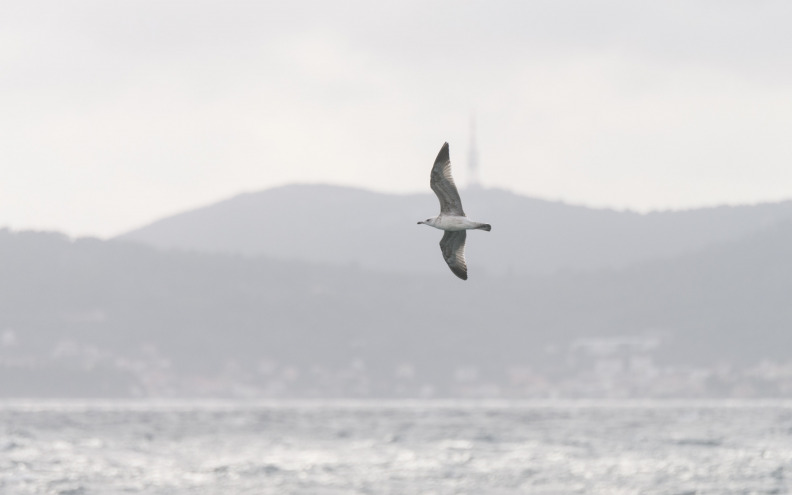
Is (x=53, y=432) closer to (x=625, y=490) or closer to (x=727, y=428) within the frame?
(x=727, y=428)

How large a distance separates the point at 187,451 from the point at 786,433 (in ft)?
259

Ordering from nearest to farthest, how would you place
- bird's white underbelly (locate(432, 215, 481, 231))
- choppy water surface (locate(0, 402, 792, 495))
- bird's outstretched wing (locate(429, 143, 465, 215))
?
bird's white underbelly (locate(432, 215, 481, 231)) → bird's outstretched wing (locate(429, 143, 465, 215)) → choppy water surface (locate(0, 402, 792, 495))

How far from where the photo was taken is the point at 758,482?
10169 centimetres

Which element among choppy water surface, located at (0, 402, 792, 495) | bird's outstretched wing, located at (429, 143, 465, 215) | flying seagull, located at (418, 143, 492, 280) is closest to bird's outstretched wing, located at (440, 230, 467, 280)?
flying seagull, located at (418, 143, 492, 280)

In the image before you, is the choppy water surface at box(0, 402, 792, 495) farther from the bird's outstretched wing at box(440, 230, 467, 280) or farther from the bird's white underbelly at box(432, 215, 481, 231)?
the bird's white underbelly at box(432, 215, 481, 231)

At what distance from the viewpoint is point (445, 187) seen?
1173 inches

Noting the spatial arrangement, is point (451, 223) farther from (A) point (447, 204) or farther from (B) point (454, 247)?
(B) point (454, 247)

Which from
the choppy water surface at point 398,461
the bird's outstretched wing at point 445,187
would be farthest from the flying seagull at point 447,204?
the choppy water surface at point 398,461

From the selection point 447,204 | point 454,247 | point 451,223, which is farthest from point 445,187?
point 454,247

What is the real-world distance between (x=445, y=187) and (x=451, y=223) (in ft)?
2.61

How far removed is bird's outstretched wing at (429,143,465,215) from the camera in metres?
29.5

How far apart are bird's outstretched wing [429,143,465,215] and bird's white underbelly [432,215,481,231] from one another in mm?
276

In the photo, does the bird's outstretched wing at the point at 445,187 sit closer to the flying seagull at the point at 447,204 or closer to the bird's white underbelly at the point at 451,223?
the flying seagull at the point at 447,204

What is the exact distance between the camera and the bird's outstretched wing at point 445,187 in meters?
29.5
